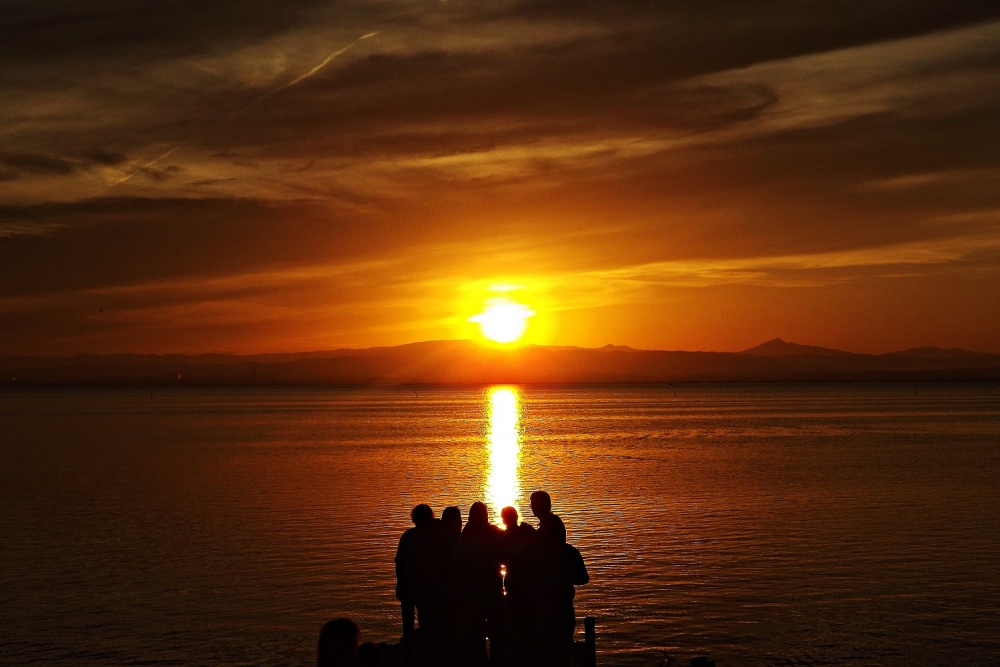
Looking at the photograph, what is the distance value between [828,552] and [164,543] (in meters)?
19.4

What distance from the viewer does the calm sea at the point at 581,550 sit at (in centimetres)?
1839

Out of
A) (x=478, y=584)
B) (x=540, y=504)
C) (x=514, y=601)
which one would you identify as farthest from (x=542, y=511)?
(x=478, y=584)

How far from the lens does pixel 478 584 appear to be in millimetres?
12234

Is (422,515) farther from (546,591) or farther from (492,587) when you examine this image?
(546,591)

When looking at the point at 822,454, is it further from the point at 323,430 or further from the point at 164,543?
the point at 323,430

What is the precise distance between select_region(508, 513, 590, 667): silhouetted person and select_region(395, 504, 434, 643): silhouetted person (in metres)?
1.61

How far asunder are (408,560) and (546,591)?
219 cm

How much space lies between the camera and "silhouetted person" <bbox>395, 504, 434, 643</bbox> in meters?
13.1

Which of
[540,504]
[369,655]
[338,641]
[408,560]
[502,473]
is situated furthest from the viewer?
[502,473]

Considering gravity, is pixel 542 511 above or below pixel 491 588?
above

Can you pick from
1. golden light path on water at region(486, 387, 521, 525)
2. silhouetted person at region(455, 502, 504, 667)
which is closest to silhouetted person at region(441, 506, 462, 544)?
silhouetted person at region(455, 502, 504, 667)

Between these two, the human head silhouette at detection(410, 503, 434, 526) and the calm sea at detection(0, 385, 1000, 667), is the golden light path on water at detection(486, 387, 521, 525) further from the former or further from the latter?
the human head silhouette at detection(410, 503, 434, 526)

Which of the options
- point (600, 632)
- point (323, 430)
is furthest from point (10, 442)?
point (600, 632)

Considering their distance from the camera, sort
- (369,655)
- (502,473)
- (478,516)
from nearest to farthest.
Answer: (369,655) < (478,516) < (502,473)
